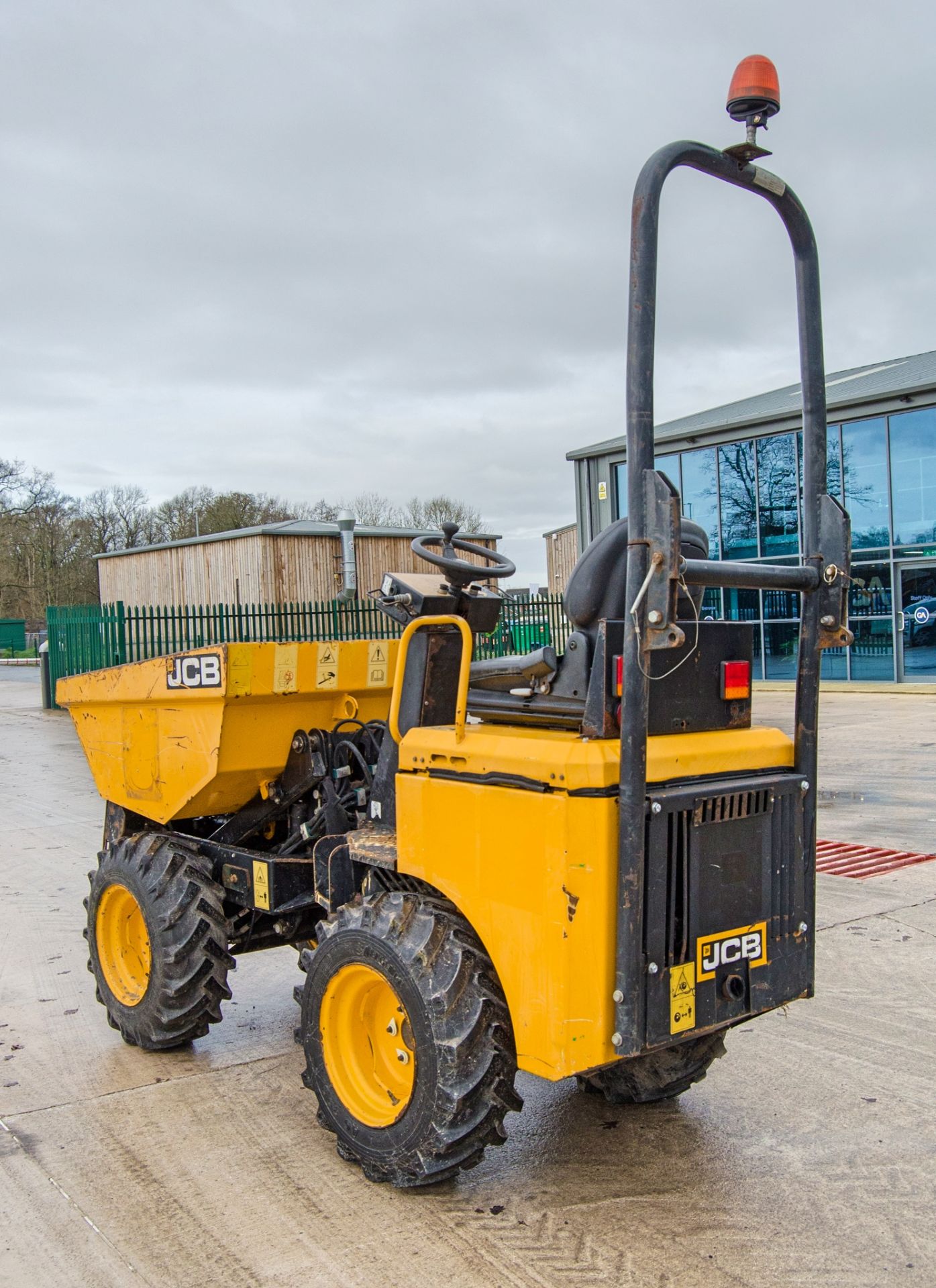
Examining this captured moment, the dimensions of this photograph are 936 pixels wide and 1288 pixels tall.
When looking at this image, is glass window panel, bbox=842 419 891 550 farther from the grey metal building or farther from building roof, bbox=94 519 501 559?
building roof, bbox=94 519 501 559

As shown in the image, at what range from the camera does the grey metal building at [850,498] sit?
20234 millimetres

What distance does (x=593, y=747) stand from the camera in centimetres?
293

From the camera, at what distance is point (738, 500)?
22.8m

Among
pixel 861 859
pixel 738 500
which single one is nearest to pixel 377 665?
pixel 861 859

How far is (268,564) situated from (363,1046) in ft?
80.3

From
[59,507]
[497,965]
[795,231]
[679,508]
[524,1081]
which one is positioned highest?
[59,507]

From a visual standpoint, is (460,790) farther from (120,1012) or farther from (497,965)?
(120,1012)

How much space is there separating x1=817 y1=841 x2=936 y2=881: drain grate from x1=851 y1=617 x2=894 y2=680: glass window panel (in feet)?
44.8

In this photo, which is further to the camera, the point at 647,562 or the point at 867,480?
the point at 867,480

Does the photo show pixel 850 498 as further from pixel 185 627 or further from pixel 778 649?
pixel 185 627

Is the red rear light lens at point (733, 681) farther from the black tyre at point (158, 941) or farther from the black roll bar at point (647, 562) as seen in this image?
the black tyre at point (158, 941)

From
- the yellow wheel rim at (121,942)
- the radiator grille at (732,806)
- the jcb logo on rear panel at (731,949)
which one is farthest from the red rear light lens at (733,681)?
the yellow wheel rim at (121,942)

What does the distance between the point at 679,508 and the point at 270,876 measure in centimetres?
228

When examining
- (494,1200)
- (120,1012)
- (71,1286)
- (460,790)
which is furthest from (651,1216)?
(120,1012)
